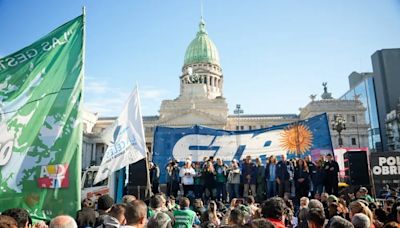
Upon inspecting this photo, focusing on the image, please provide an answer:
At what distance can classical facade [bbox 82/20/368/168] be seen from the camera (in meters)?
68.9

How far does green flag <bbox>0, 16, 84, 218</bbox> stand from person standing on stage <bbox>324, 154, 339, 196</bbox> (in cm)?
955

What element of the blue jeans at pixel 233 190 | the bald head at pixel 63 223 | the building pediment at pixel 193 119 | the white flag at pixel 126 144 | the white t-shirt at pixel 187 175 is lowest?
the blue jeans at pixel 233 190

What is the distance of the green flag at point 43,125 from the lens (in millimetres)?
4520

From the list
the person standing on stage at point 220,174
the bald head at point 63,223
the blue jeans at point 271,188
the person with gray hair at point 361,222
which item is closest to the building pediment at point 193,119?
the person standing on stage at point 220,174

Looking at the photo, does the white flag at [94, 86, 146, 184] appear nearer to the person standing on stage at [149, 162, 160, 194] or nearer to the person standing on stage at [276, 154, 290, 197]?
the person standing on stage at [149, 162, 160, 194]

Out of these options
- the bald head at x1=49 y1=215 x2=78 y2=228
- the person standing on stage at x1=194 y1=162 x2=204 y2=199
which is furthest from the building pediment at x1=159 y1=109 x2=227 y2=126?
the bald head at x1=49 y1=215 x2=78 y2=228

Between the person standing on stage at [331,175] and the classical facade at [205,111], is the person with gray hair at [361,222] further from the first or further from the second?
the classical facade at [205,111]

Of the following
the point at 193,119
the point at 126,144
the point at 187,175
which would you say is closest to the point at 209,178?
the point at 187,175

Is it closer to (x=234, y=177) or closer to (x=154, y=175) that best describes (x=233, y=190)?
(x=234, y=177)

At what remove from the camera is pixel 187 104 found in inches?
2911

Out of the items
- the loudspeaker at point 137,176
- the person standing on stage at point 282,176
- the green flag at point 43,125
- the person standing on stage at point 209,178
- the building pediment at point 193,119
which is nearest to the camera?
the green flag at point 43,125

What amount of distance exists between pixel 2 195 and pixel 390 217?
20.9 ft

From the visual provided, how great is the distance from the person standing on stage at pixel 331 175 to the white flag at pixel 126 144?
7450 mm

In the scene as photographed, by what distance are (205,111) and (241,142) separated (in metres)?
60.0
